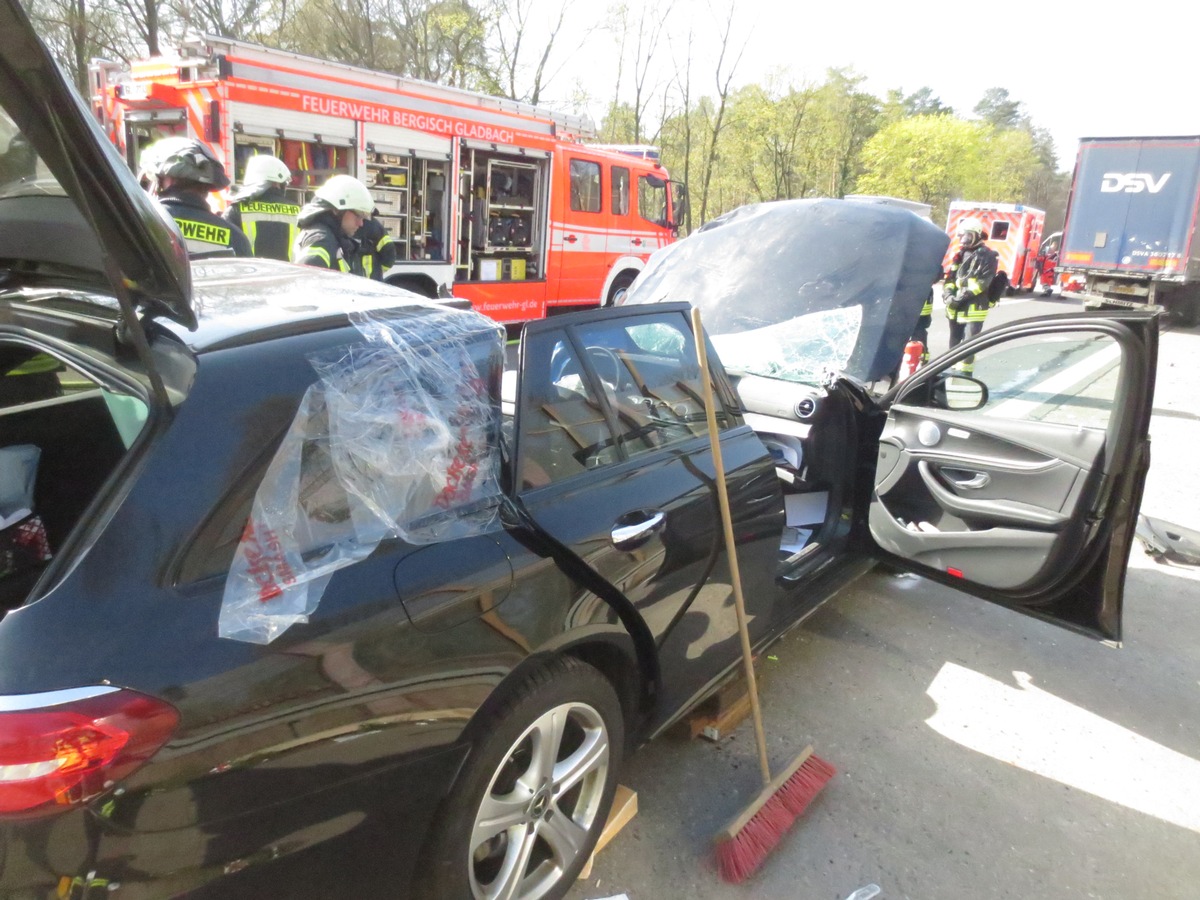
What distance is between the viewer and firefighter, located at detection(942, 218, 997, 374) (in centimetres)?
890

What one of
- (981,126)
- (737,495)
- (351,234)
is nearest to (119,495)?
(737,495)

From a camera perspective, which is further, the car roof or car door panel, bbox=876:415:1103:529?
car door panel, bbox=876:415:1103:529

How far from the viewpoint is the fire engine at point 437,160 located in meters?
7.82

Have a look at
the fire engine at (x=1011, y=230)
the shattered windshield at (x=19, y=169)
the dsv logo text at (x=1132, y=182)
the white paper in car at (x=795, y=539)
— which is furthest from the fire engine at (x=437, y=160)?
the fire engine at (x=1011, y=230)

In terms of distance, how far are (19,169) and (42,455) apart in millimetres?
1053

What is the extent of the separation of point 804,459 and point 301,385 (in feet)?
8.49

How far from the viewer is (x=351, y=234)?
512cm

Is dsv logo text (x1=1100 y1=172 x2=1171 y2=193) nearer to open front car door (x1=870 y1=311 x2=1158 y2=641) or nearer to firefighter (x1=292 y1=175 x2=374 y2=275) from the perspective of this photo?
open front car door (x1=870 y1=311 x2=1158 y2=641)

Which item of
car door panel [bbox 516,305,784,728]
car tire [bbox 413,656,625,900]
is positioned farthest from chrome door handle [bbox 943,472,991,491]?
car tire [bbox 413,656,625,900]

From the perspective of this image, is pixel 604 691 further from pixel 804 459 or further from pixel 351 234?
pixel 351 234

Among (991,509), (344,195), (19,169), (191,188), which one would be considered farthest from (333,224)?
(991,509)

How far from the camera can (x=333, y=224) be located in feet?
16.3

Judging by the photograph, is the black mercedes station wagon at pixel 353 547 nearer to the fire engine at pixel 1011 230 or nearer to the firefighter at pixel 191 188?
the firefighter at pixel 191 188

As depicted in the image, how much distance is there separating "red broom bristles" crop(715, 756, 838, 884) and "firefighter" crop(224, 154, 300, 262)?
5231 millimetres
